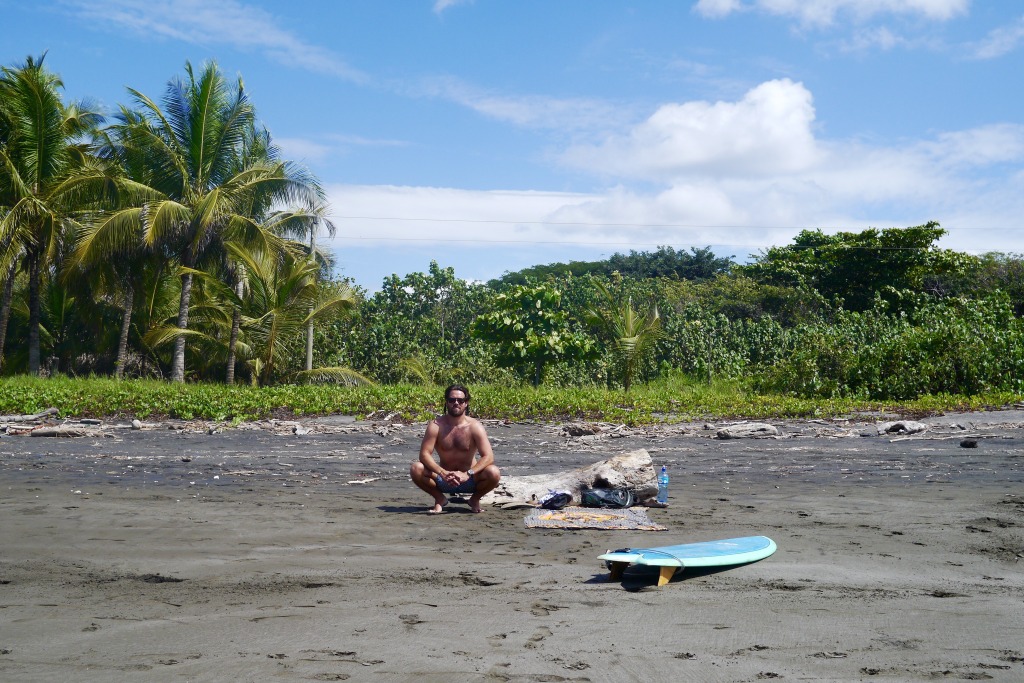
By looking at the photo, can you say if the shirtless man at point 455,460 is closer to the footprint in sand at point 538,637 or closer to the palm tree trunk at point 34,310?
the footprint in sand at point 538,637

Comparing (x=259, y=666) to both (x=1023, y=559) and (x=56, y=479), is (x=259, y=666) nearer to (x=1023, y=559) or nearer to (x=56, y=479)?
(x=1023, y=559)

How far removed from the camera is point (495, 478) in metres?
7.50

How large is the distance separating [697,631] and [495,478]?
3446 mm

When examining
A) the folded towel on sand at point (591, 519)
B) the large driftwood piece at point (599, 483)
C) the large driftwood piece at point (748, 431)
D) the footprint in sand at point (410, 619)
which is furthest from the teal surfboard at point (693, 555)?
the large driftwood piece at point (748, 431)

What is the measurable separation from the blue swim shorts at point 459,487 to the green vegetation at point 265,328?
8516 mm

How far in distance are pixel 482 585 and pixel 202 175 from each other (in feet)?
65.6

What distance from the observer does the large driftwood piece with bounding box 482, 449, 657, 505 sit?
7.66 metres

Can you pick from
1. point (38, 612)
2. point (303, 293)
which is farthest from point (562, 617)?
point (303, 293)

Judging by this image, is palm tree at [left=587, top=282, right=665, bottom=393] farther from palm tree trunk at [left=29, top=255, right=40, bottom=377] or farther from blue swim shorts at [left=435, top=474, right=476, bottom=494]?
palm tree trunk at [left=29, top=255, right=40, bottom=377]

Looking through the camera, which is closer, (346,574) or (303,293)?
(346,574)

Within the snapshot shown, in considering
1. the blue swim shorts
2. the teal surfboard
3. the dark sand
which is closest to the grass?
the dark sand

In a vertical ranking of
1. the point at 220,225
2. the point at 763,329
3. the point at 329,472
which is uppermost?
the point at 220,225

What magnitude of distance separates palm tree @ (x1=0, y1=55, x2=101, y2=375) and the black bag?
1791cm

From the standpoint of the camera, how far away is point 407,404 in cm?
1716
